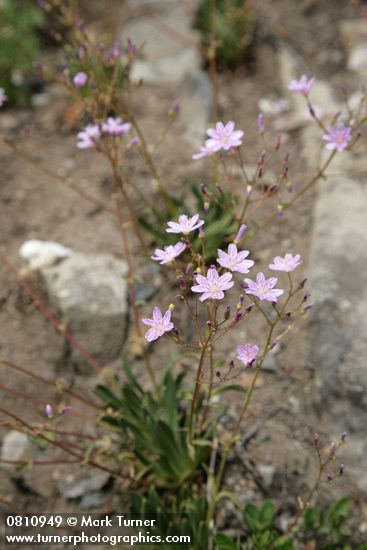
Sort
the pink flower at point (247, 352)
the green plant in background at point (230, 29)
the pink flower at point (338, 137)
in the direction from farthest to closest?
the green plant in background at point (230, 29)
the pink flower at point (338, 137)
the pink flower at point (247, 352)

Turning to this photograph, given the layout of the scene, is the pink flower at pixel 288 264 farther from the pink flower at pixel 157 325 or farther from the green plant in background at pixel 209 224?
the green plant in background at pixel 209 224

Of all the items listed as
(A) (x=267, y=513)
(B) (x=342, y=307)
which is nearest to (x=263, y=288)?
(A) (x=267, y=513)

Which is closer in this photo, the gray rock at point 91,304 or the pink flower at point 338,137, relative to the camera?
the pink flower at point 338,137

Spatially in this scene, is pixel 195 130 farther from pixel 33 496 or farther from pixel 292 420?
pixel 33 496

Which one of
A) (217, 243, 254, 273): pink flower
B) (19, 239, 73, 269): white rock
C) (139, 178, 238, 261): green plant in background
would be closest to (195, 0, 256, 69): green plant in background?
(139, 178, 238, 261): green plant in background

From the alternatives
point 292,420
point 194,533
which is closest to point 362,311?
point 292,420

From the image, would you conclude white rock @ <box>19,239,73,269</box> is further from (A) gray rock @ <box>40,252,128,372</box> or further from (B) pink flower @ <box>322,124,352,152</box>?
(B) pink flower @ <box>322,124,352,152</box>

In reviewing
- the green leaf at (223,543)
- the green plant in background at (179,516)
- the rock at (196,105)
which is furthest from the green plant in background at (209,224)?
the green leaf at (223,543)
